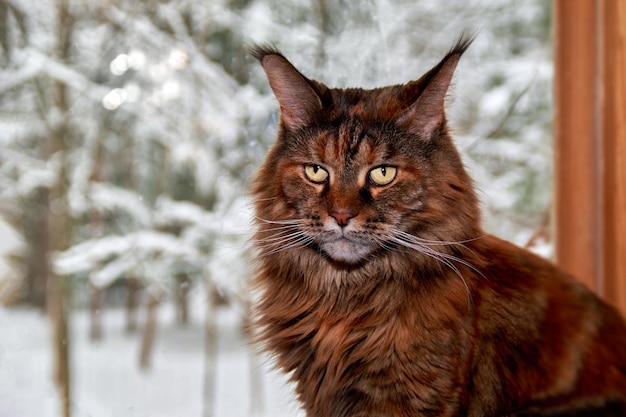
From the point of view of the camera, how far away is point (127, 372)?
1426 millimetres

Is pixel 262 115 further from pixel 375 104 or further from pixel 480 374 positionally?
pixel 480 374

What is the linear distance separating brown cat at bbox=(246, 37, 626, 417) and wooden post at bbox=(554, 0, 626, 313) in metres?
0.40

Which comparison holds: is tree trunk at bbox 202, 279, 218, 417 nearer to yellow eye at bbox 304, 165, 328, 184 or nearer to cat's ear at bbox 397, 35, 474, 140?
yellow eye at bbox 304, 165, 328, 184

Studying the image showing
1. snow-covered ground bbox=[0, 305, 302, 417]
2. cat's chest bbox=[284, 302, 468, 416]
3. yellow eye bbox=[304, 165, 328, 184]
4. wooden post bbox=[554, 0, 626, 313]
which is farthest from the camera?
wooden post bbox=[554, 0, 626, 313]

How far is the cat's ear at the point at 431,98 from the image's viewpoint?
3.21 feet

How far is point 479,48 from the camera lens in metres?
1.69

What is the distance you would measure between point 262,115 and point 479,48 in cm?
69

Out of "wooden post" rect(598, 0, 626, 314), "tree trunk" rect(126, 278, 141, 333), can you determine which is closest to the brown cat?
"wooden post" rect(598, 0, 626, 314)

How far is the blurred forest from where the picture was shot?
4.36 feet

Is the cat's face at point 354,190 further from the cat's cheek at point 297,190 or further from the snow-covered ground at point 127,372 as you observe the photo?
the snow-covered ground at point 127,372

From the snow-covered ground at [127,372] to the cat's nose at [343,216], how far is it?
0.43 metres

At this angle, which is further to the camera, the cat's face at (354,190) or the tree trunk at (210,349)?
the tree trunk at (210,349)

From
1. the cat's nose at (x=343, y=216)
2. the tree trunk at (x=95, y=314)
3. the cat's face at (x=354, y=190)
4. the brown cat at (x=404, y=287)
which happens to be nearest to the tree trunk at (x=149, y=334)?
the tree trunk at (x=95, y=314)

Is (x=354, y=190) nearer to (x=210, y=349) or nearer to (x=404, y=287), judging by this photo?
(x=404, y=287)
